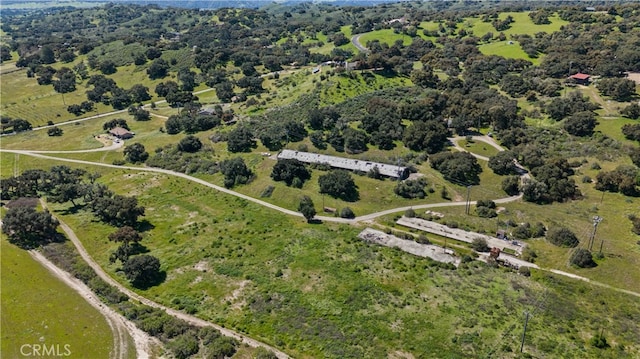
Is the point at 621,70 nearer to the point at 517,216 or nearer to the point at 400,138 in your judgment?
the point at 400,138

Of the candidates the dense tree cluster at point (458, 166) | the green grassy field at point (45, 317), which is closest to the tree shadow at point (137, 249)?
the green grassy field at point (45, 317)

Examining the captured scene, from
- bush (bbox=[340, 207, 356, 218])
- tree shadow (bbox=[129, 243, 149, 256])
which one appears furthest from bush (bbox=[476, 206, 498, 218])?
tree shadow (bbox=[129, 243, 149, 256])

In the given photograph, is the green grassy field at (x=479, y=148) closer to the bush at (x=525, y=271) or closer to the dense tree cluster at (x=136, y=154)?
the bush at (x=525, y=271)

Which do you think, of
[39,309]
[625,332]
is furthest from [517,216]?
[39,309]

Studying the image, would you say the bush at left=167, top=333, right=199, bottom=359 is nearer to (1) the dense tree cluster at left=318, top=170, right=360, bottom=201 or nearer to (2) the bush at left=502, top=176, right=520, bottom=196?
(1) the dense tree cluster at left=318, top=170, right=360, bottom=201

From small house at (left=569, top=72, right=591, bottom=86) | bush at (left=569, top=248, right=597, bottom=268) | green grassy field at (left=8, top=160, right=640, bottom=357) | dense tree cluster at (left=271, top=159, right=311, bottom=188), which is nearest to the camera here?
green grassy field at (left=8, top=160, right=640, bottom=357)
